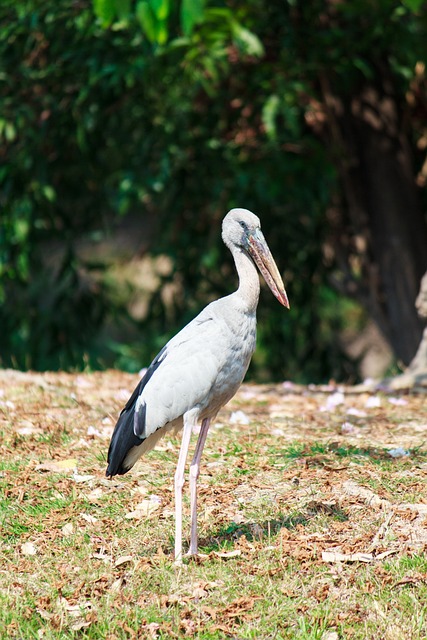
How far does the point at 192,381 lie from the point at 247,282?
54 centimetres

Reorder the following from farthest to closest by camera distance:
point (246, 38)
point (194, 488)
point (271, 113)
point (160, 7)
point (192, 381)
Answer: point (271, 113), point (246, 38), point (160, 7), point (194, 488), point (192, 381)

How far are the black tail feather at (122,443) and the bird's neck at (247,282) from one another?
2.38 feet

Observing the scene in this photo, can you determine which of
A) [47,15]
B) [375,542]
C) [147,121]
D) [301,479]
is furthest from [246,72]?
[375,542]

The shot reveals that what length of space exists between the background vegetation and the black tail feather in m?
3.96

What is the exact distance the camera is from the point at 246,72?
8.91 metres

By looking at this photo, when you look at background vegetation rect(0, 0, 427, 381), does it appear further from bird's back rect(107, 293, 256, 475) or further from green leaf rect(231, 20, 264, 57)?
bird's back rect(107, 293, 256, 475)

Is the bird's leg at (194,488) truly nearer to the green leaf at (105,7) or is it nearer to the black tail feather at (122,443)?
the black tail feather at (122,443)

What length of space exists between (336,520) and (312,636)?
90cm

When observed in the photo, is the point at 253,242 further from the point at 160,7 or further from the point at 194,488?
the point at 160,7

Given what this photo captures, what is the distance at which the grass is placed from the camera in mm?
3918

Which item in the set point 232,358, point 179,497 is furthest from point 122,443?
point 232,358

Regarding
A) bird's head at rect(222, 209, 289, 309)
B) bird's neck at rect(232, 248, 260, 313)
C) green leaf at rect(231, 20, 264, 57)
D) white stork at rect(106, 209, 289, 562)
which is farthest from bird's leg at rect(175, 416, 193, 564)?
green leaf at rect(231, 20, 264, 57)

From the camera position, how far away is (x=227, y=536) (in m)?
4.60

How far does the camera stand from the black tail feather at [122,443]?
14.3 feet
